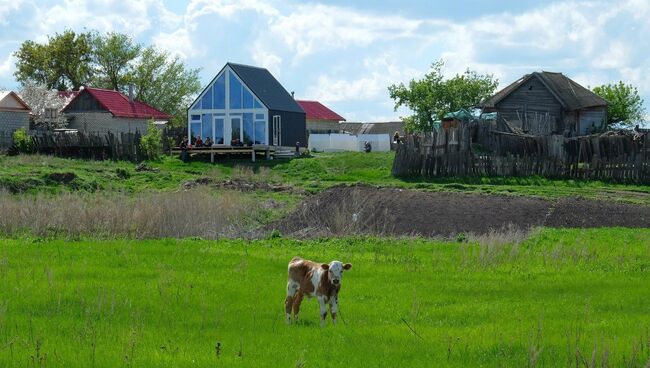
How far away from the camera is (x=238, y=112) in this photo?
66.6 metres

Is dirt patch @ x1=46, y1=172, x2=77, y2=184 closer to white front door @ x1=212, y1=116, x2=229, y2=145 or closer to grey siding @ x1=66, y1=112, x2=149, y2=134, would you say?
white front door @ x1=212, y1=116, x2=229, y2=145

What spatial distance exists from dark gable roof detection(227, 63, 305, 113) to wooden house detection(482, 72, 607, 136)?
13.5 metres

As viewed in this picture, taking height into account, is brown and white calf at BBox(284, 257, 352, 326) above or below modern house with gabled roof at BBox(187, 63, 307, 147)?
below

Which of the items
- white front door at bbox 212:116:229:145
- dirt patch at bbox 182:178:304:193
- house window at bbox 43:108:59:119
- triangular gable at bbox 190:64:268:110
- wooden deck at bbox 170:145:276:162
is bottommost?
dirt patch at bbox 182:178:304:193

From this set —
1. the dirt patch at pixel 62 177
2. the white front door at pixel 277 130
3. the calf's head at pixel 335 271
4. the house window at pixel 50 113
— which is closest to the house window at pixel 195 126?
the white front door at pixel 277 130

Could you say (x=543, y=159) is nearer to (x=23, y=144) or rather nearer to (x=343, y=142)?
(x=23, y=144)

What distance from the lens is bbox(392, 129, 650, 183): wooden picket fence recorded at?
149 feet

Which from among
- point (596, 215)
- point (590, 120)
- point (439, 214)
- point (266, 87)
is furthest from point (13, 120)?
point (596, 215)

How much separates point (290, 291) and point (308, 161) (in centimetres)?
4352

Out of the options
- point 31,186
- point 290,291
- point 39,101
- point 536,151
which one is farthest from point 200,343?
point 39,101

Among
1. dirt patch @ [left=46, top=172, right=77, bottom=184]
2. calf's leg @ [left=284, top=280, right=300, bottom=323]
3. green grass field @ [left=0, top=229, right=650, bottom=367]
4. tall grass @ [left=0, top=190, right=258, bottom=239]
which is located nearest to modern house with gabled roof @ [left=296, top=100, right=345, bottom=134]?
dirt patch @ [left=46, top=172, right=77, bottom=184]

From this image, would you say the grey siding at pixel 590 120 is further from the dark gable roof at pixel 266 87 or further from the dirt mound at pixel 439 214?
the dirt mound at pixel 439 214

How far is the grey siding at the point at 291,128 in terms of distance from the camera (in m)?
67.0

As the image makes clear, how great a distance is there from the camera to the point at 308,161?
187 ft
